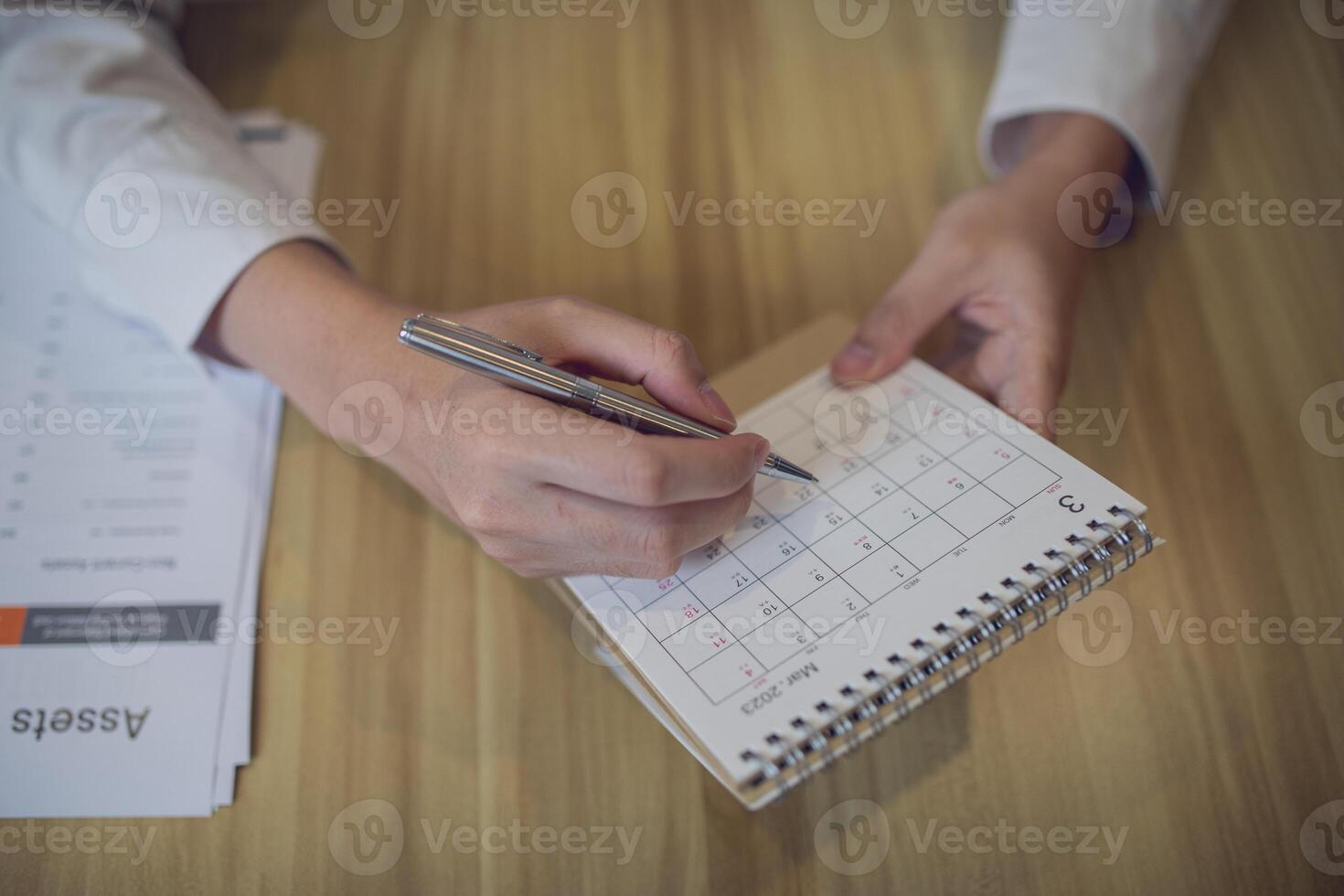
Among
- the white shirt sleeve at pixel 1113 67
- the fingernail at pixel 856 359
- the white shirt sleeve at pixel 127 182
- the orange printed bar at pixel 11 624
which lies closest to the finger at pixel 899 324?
the fingernail at pixel 856 359

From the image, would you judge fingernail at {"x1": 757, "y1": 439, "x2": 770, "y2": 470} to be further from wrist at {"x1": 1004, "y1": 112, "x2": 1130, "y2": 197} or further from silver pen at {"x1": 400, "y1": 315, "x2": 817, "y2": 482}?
wrist at {"x1": 1004, "y1": 112, "x2": 1130, "y2": 197}

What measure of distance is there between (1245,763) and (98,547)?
35.1 inches

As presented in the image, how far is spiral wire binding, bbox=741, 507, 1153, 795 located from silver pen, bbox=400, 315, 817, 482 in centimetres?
18

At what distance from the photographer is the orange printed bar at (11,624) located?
2.15 ft

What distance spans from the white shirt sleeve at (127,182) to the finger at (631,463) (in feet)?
1.18

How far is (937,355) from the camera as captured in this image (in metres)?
0.75

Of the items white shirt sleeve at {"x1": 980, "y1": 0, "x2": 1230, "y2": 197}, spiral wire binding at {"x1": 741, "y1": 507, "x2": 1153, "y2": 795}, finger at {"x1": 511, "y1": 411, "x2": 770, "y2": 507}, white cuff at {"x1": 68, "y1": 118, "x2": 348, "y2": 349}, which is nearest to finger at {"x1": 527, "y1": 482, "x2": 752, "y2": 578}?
finger at {"x1": 511, "y1": 411, "x2": 770, "y2": 507}

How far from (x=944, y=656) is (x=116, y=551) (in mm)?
647

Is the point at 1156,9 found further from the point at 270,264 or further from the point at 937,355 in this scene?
the point at 270,264

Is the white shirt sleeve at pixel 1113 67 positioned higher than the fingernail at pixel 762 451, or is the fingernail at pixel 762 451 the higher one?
the white shirt sleeve at pixel 1113 67

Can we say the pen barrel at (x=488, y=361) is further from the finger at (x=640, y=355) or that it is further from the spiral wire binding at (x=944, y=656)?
the spiral wire binding at (x=944, y=656)

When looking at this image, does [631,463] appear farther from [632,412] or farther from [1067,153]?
[1067,153]

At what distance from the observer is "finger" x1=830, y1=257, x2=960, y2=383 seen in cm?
66

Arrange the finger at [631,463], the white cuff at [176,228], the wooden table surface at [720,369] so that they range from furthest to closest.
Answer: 1. the white cuff at [176,228]
2. the wooden table surface at [720,369]
3. the finger at [631,463]
